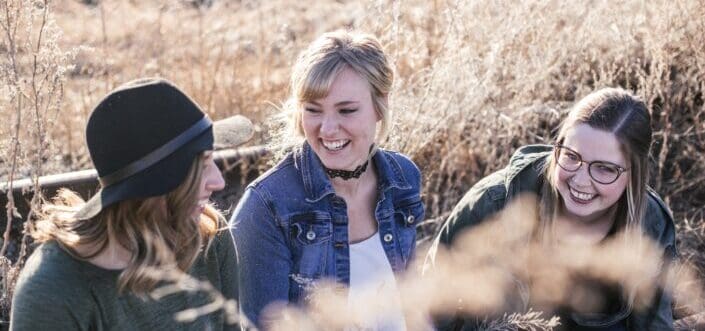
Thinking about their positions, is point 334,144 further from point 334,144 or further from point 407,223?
point 407,223

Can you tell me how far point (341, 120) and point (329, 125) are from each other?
49mm

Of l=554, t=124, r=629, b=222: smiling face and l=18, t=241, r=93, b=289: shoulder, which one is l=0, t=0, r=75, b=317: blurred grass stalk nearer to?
l=18, t=241, r=93, b=289: shoulder

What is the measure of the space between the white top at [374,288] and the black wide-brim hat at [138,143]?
0.96 metres

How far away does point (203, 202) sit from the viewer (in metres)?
2.21

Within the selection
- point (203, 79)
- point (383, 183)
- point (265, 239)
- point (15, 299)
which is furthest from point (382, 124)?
point (203, 79)

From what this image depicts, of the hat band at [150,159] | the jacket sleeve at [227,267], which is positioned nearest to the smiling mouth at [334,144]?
the jacket sleeve at [227,267]

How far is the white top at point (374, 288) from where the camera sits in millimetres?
2816

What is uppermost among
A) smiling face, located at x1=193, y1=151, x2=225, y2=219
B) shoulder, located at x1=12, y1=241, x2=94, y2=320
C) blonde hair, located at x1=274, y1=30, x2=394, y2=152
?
blonde hair, located at x1=274, y1=30, x2=394, y2=152

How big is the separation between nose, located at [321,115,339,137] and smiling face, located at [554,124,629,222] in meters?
0.80

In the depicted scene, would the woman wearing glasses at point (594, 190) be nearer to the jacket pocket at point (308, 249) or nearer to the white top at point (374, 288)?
the white top at point (374, 288)

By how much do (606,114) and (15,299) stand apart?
191 centimetres

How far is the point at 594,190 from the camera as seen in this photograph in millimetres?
2861

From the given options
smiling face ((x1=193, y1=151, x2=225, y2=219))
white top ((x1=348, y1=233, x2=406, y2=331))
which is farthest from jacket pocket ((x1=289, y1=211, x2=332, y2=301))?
smiling face ((x1=193, y1=151, x2=225, y2=219))

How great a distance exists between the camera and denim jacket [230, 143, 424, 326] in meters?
2.69
